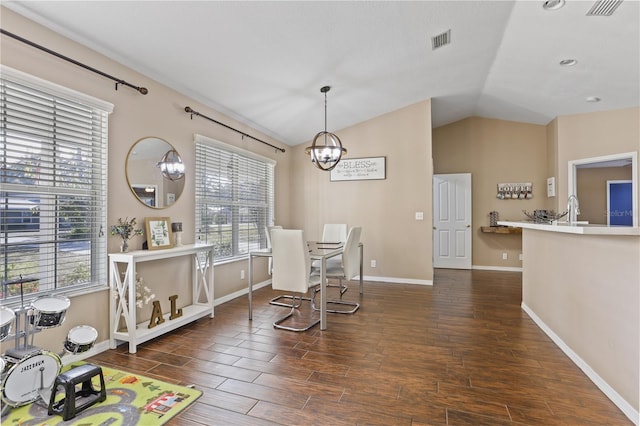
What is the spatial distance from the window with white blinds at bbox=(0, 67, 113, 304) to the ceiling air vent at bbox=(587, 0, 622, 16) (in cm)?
430

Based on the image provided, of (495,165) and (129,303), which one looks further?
(495,165)

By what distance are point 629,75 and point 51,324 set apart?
20.6 feet

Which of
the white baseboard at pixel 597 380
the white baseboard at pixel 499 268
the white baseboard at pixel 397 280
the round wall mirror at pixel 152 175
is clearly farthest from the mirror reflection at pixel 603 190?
the round wall mirror at pixel 152 175

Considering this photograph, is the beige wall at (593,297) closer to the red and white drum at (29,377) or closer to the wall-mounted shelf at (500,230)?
the wall-mounted shelf at (500,230)

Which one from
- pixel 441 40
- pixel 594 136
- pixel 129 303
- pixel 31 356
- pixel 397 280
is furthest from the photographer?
pixel 397 280

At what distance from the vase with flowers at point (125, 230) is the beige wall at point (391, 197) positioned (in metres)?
→ 3.41

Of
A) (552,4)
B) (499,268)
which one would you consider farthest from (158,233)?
(499,268)

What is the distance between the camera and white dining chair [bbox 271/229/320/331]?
3178 mm

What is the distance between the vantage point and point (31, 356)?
1791 millimetres

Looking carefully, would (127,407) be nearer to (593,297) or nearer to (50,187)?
(50,187)

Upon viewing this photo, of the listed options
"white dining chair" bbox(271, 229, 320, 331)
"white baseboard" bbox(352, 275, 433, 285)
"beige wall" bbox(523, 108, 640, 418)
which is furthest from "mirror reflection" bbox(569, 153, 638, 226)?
"white dining chair" bbox(271, 229, 320, 331)

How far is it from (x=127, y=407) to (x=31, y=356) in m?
0.59

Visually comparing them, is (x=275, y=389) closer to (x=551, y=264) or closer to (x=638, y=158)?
(x=551, y=264)

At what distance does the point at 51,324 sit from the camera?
6.40 ft
